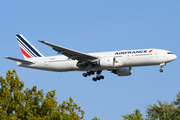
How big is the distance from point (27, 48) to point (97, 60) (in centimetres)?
1396

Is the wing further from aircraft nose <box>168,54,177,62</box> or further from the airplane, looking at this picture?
aircraft nose <box>168,54,177,62</box>

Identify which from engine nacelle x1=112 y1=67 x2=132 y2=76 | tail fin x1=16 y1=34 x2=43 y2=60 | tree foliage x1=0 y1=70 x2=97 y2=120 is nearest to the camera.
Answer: tree foliage x1=0 y1=70 x2=97 y2=120

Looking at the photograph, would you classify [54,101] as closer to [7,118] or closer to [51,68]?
[7,118]

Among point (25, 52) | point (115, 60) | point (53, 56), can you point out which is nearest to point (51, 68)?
point (53, 56)

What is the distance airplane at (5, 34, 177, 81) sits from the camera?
45.0 m

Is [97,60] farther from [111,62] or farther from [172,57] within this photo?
[172,57]

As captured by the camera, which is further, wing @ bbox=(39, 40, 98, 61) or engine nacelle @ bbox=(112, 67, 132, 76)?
engine nacelle @ bbox=(112, 67, 132, 76)

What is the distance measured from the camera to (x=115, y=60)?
4562cm

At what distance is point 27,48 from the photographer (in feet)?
180

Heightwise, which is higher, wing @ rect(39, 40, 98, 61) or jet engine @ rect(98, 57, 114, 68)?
wing @ rect(39, 40, 98, 61)

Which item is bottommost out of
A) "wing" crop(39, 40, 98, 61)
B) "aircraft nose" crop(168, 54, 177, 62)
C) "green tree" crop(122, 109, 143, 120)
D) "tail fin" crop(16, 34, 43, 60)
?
"green tree" crop(122, 109, 143, 120)

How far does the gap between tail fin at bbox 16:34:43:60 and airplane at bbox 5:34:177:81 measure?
826mm

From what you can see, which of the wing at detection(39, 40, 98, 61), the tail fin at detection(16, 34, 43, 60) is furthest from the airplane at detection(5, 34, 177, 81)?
the tail fin at detection(16, 34, 43, 60)

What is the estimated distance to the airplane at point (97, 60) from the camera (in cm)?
4503
